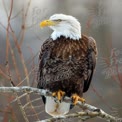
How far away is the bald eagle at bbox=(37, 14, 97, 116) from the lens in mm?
2752

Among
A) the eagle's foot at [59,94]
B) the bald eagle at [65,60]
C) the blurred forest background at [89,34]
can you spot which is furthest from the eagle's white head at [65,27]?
the blurred forest background at [89,34]

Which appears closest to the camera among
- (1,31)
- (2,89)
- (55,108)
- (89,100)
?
(2,89)

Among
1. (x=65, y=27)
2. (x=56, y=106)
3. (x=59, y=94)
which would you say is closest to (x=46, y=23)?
(x=65, y=27)

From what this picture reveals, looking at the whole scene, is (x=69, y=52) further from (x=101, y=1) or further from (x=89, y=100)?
(x=101, y=1)

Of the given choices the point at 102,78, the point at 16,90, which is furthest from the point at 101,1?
the point at 16,90

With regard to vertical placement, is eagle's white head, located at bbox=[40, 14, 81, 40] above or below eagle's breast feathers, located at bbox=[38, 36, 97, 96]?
above

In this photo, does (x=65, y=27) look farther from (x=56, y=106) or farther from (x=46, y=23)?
(x=56, y=106)

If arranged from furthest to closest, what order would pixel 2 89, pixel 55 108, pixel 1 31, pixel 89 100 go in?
pixel 1 31, pixel 89 100, pixel 55 108, pixel 2 89

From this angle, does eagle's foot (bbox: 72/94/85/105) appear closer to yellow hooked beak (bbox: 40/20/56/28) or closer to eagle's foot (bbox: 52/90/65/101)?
eagle's foot (bbox: 52/90/65/101)

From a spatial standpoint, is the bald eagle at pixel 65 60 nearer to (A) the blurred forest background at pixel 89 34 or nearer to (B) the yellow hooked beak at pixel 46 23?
(B) the yellow hooked beak at pixel 46 23

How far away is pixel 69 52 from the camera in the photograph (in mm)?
2771

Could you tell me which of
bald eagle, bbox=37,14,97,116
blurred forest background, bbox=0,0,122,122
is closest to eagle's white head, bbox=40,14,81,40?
bald eagle, bbox=37,14,97,116

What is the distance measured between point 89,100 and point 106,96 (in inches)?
14.5

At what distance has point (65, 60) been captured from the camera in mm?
2742
